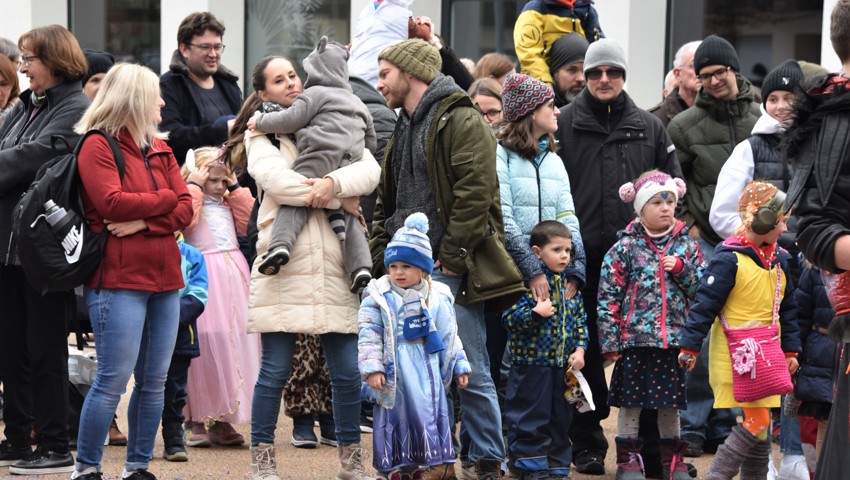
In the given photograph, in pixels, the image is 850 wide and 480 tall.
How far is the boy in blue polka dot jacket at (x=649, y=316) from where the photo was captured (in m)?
6.93

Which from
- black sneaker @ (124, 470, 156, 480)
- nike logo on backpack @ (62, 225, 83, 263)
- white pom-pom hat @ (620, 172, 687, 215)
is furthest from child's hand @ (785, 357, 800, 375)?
nike logo on backpack @ (62, 225, 83, 263)

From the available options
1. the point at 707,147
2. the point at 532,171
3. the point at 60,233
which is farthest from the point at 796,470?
the point at 60,233

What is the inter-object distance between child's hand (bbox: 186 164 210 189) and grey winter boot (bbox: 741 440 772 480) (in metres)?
3.31

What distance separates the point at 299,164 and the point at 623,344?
1.86 meters

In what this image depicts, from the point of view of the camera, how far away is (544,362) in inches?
273

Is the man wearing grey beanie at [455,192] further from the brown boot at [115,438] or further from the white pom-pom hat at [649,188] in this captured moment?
the brown boot at [115,438]

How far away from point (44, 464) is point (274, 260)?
168 cm

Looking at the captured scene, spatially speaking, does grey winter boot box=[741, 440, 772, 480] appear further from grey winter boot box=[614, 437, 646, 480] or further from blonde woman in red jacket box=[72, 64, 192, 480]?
blonde woman in red jacket box=[72, 64, 192, 480]

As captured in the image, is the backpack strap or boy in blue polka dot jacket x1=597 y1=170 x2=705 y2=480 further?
boy in blue polka dot jacket x1=597 y1=170 x2=705 y2=480

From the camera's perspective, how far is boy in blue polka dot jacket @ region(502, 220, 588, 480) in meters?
6.91

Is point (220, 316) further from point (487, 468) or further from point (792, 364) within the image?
point (792, 364)

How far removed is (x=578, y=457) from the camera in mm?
7391

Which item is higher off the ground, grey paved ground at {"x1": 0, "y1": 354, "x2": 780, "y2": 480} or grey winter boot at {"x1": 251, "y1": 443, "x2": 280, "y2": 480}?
grey winter boot at {"x1": 251, "y1": 443, "x2": 280, "y2": 480}

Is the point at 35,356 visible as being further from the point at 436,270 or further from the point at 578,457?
the point at 578,457
